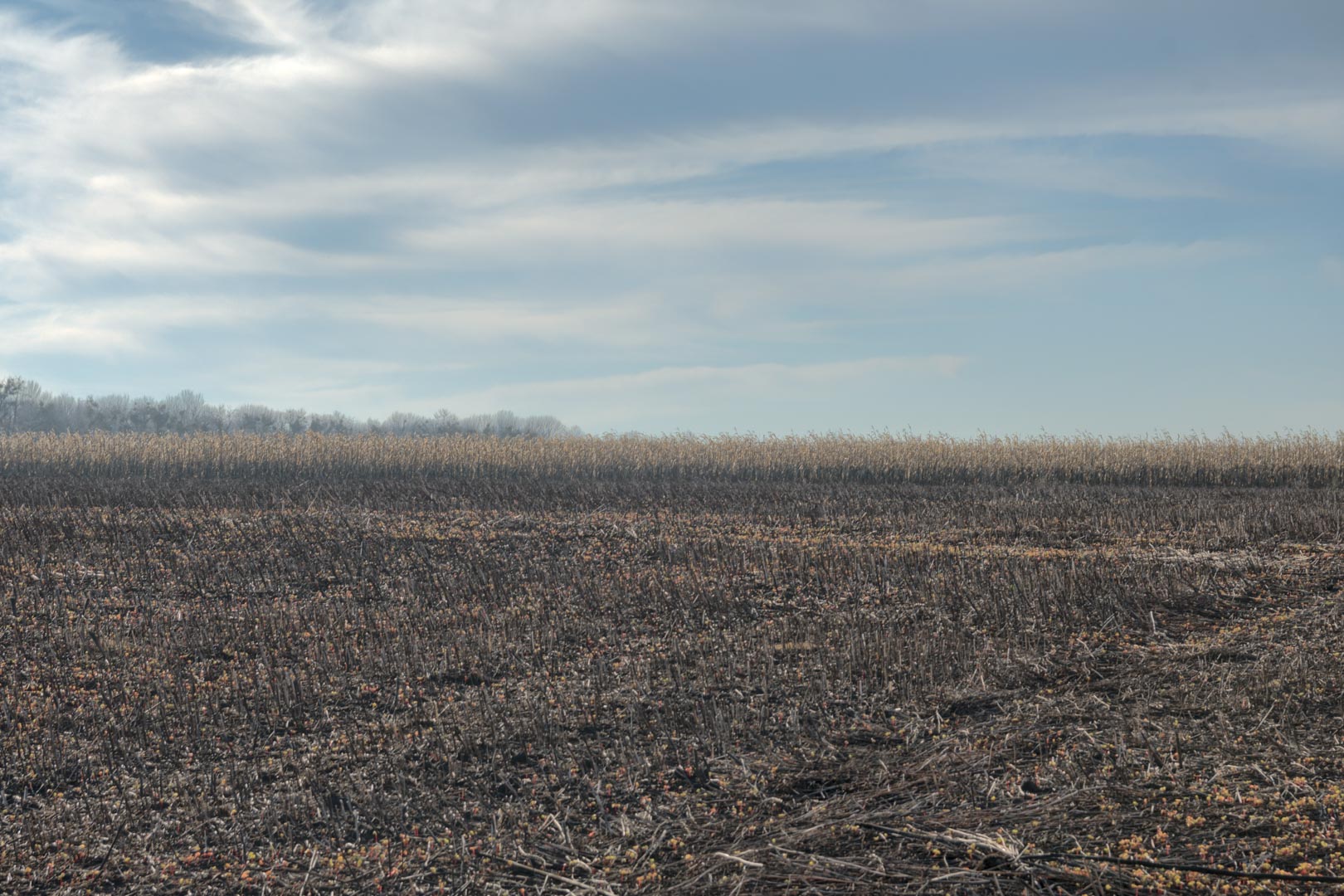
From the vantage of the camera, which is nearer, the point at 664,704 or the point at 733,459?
the point at 664,704

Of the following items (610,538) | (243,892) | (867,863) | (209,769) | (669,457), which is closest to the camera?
(867,863)

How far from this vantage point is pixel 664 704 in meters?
7.14

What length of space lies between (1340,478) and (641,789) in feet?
80.6

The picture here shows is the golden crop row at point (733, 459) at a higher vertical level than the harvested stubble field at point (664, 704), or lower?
higher

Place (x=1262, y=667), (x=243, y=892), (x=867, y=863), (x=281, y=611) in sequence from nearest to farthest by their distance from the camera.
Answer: (x=867, y=863) → (x=243, y=892) → (x=1262, y=667) → (x=281, y=611)

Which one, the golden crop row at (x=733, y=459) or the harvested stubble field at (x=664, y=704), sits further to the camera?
the golden crop row at (x=733, y=459)

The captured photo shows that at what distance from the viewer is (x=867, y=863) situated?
185 inches

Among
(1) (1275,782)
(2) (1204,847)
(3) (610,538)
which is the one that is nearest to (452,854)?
(2) (1204,847)

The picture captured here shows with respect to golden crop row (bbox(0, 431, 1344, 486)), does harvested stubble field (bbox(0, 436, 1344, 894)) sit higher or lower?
lower

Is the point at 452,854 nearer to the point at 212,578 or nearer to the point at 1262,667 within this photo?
the point at 1262,667

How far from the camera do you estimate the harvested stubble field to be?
16.5 feet

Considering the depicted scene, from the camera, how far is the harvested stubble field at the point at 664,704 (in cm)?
504

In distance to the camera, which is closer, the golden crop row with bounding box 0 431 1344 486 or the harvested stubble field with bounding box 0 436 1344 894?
the harvested stubble field with bounding box 0 436 1344 894

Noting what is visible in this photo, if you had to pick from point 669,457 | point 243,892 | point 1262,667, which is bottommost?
point 243,892
